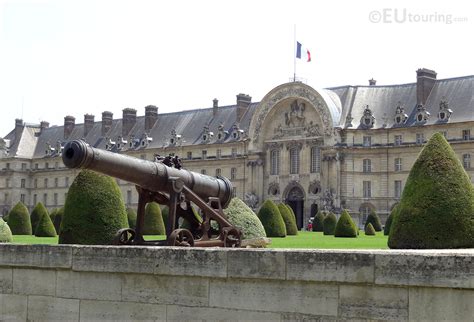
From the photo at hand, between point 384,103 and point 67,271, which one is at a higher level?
point 384,103

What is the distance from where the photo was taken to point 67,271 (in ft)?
29.7

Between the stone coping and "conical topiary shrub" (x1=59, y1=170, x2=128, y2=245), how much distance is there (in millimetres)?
6377

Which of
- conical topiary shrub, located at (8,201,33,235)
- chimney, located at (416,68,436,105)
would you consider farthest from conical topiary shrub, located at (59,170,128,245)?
chimney, located at (416,68,436,105)

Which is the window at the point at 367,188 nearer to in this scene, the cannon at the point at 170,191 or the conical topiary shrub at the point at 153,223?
the conical topiary shrub at the point at 153,223

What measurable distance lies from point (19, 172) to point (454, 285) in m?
77.4

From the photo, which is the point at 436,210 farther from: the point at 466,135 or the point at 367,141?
the point at 367,141

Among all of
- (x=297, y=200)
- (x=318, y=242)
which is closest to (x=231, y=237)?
(x=318, y=242)

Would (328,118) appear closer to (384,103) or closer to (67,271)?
(384,103)

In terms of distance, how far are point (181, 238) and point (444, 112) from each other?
45.1 m

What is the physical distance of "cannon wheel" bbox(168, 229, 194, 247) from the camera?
9.80m

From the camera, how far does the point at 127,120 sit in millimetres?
74625

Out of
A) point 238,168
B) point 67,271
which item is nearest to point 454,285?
point 67,271

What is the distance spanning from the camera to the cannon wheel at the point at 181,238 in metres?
9.80

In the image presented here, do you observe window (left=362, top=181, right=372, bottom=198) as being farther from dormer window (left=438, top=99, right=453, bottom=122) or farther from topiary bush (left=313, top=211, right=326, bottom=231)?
topiary bush (left=313, top=211, right=326, bottom=231)
